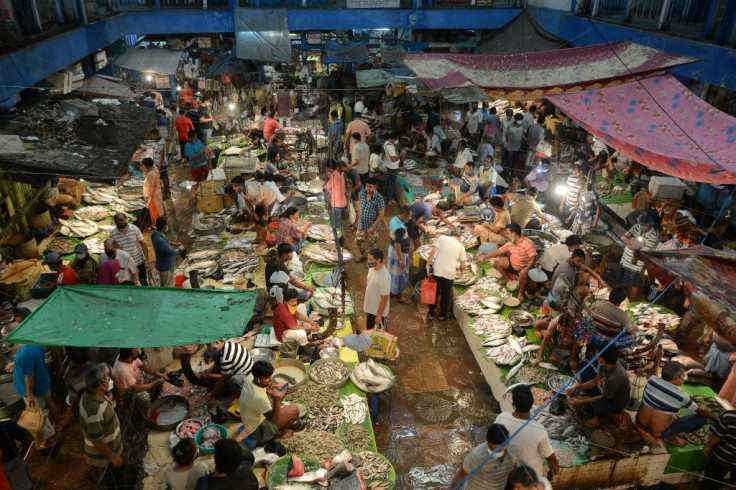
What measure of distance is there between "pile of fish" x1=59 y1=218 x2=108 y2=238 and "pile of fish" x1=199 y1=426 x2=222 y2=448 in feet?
20.6

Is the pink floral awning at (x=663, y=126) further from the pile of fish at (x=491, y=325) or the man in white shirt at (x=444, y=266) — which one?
the pile of fish at (x=491, y=325)

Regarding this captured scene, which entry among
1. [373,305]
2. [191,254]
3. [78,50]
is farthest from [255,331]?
[78,50]

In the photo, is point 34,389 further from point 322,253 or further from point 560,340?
point 560,340

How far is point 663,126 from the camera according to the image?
708 cm

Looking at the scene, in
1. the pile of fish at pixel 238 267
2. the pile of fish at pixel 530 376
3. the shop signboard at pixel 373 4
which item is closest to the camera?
the pile of fish at pixel 530 376

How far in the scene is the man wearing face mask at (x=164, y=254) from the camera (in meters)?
8.10

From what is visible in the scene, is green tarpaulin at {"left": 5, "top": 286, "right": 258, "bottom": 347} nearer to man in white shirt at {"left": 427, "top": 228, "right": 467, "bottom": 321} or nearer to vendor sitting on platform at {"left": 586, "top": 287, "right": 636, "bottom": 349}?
man in white shirt at {"left": 427, "top": 228, "right": 467, "bottom": 321}

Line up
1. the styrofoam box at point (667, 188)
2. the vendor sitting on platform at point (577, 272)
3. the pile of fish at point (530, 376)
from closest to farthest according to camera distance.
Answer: the pile of fish at point (530, 376) < the vendor sitting on platform at point (577, 272) < the styrofoam box at point (667, 188)

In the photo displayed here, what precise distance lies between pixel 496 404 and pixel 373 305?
222cm

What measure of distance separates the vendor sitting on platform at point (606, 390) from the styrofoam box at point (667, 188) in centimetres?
638

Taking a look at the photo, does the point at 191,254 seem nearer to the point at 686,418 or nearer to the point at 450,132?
the point at 686,418

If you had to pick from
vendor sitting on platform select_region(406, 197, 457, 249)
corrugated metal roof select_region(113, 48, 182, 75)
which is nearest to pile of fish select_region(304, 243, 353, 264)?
vendor sitting on platform select_region(406, 197, 457, 249)

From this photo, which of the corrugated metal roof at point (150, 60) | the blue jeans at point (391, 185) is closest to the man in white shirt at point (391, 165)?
the blue jeans at point (391, 185)

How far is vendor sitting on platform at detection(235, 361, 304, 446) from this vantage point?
5168 mm
